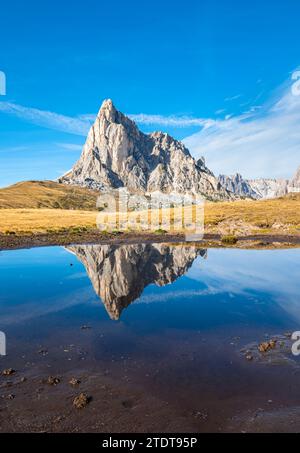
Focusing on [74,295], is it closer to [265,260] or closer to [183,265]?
[183,265]

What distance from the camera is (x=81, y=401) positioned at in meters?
13.8

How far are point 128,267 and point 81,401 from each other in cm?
2875

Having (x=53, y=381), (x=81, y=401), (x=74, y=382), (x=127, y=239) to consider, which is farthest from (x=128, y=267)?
(x=127, y=239)

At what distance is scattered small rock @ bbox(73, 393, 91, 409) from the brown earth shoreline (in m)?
50.1

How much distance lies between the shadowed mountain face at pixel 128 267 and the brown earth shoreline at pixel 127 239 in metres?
6.54

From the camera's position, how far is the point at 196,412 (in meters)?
13.2

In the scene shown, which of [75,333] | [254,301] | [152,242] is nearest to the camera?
[75,333]

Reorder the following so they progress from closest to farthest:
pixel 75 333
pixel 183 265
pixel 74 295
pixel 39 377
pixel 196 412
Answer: pixel 196 412 → pixel 39 377 → pixel 75 333 → pixel 74 295 → pixel 183 265

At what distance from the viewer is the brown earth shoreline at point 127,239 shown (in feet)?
210

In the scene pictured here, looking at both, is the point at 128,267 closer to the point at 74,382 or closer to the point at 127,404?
the point at 74,382

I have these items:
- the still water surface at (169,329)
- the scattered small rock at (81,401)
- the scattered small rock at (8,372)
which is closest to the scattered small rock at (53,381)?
the still water surface at (169,329)

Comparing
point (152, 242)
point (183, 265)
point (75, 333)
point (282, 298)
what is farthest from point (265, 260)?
point (75, 333)

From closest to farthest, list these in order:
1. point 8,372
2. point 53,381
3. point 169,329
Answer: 1. point 53,381
2. point 8,372
3. point 169,329
